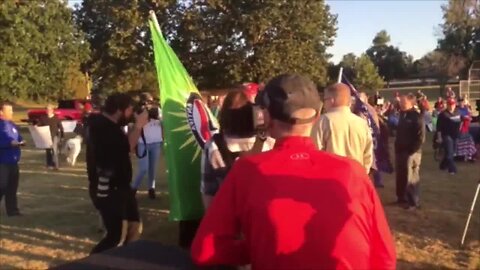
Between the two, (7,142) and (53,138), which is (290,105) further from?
(53,138)

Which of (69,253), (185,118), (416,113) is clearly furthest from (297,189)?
(416,113)

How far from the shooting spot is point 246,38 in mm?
35625

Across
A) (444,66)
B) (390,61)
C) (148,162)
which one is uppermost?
(390,61)

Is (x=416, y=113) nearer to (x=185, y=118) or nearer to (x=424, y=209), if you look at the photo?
(x=424, y=209)

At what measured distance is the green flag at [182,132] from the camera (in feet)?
18.8

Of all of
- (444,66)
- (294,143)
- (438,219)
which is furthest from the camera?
(444,66)

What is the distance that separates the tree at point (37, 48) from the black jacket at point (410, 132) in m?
32.9

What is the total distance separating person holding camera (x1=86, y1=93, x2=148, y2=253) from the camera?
221 inches

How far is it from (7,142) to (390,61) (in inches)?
2994

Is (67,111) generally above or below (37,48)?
below

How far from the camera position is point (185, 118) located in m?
5.86

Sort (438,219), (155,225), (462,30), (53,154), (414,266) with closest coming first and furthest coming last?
(414,266) < (155,225) < (438,219) < (53,154) < (462,30)

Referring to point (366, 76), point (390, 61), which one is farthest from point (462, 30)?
point (390, 61)

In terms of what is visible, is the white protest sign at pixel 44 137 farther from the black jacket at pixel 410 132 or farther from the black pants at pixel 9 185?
the black jacket at pixel 410 132
